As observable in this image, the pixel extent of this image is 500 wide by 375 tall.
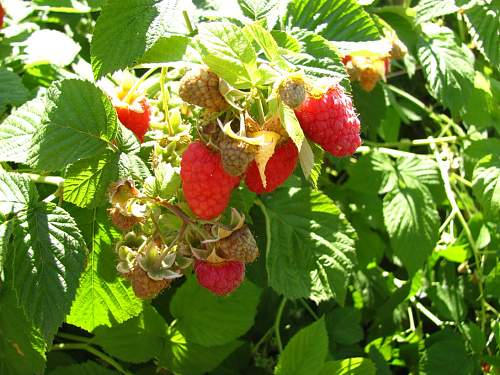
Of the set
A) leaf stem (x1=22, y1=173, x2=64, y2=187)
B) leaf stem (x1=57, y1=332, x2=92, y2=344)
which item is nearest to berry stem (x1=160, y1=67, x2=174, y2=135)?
leaf stem (x1=22, y1=173, x2=64, y2=187)

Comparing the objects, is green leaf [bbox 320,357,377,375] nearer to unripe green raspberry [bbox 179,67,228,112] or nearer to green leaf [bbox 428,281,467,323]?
green leaf [bbox 428,281,467,323]

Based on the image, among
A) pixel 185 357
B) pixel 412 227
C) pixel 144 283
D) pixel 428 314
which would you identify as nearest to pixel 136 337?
pixel 185 357

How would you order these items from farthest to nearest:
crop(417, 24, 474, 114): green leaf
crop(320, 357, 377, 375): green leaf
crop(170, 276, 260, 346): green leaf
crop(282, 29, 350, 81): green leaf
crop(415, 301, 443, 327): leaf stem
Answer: crop(415, 301, 443, 327): leaf stem, crop(417, 24, 474, 114): green leaf, crop(170, 276, 260, 346): green leaf, crop(320, 357, 377, 375): green leaf, crop(282, 29, 350, 81): green leaf

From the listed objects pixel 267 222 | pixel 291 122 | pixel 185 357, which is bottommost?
pixel 185 357

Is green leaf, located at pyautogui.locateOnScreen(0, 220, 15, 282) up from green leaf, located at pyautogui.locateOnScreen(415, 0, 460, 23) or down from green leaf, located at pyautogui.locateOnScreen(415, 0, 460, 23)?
down

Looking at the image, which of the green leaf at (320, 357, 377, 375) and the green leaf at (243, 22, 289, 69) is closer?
the green leaf at (243, 22, 289, 69)

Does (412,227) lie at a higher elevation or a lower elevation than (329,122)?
lower

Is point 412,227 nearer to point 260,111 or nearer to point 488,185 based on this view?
point 488,185

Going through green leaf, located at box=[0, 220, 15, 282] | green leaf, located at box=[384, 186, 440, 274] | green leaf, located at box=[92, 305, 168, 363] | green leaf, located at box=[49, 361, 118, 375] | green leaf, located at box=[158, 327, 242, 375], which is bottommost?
green leaf, located at box=[158, 327, 242, 375]

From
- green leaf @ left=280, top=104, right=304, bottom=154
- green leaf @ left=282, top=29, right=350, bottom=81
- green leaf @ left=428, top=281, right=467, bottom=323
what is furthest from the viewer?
green leaf @ left=428, top=281, right=467, bottom=323
